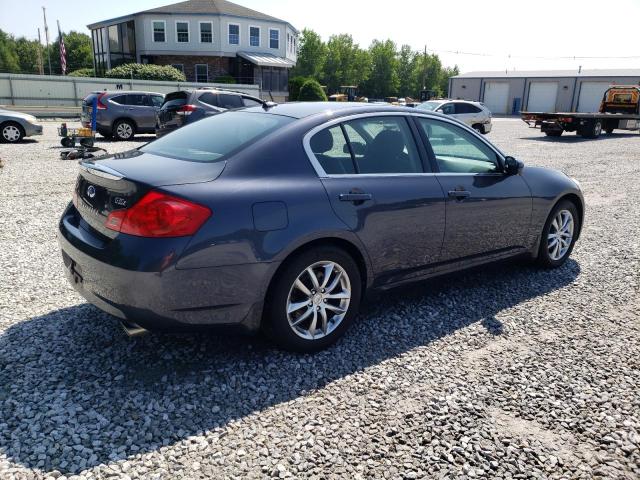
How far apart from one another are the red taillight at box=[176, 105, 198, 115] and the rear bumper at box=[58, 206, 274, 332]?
12.4 m

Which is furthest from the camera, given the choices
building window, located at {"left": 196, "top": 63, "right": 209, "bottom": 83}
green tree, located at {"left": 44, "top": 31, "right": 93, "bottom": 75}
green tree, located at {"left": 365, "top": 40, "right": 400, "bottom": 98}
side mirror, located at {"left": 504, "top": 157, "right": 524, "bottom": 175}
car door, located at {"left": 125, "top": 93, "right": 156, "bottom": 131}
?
green tree, located at {"left": 365, "top": 40, "right": 400, "bottom": 98}

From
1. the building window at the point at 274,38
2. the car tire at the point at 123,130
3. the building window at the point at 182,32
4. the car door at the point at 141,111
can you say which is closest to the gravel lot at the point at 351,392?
the car tire at the point at 123,130

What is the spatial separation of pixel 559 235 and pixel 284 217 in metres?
3.50

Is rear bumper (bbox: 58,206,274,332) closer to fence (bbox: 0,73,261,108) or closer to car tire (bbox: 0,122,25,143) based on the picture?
car tire (bbox: 0,122,25,143)

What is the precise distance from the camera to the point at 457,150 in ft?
15.2

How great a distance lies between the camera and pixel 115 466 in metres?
2.54

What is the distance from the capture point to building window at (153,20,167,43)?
44500 millimetres

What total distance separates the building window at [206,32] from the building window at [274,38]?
17.8ft

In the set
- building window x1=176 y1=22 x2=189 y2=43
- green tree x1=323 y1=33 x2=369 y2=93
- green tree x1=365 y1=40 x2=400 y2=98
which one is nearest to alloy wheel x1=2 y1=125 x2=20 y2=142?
building window x1=176 y1=22 x2=189 y2=43

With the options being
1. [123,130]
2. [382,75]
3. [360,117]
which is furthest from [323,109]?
[382,75]

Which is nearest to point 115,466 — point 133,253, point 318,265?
point 133,253

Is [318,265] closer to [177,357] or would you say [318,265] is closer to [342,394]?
[342,394]

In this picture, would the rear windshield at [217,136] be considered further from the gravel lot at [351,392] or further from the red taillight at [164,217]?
the gravel lot at [351,392]

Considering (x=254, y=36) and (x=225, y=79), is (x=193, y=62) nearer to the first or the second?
(x=225, y=79)
